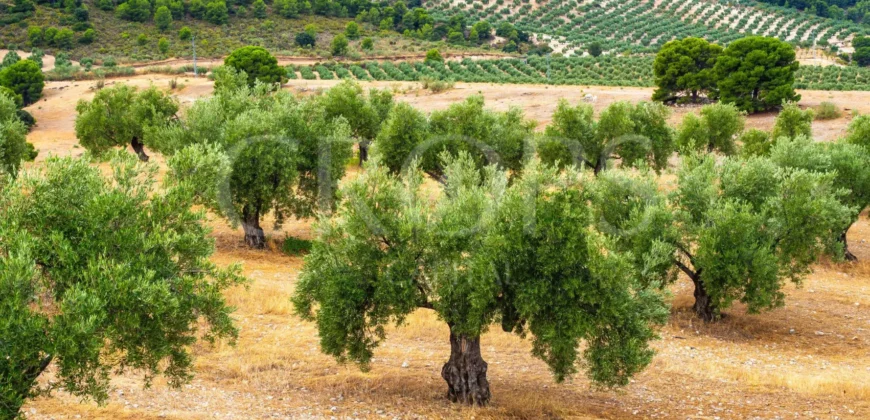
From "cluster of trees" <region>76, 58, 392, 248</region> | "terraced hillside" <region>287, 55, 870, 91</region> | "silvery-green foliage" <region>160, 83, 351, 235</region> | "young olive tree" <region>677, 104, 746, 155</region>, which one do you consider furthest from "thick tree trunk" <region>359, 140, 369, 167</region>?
"terraced hillside" <region>287, 55, 870, 91</region>

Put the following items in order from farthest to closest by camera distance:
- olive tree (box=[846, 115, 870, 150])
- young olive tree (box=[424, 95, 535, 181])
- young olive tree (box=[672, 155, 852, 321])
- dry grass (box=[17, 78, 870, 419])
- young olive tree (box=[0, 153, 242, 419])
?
1. olive tree (box=[846, 115, 870, 150])
2. young olive tree (box=[424, 95, 535, 181])
3. young olive tree (box=[672, 155, 852, 321])
4. dry grass (box=[17, 78, 870, 419])
5. young olive tree (box=[0, 153, 242, 419])

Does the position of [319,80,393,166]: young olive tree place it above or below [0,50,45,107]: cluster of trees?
above

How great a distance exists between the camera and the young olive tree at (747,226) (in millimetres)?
24266

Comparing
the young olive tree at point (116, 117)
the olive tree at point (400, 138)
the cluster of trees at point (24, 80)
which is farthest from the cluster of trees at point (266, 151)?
the cluster of trees at point (24, 80)

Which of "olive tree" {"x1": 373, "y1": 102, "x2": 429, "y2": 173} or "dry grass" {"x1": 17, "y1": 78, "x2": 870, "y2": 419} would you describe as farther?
"olive tree" {"x1": 373, "y1": 102, "x2": 429, "y2": 173}

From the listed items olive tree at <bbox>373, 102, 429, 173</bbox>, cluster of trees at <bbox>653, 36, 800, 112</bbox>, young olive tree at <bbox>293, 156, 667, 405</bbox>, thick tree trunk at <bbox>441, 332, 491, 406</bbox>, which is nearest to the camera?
young olive tree at <bbox>293, 156, 667, 405</bbox>

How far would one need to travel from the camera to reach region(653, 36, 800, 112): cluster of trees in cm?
5966

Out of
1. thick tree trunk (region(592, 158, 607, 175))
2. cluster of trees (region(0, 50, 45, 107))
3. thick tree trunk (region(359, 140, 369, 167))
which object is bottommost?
cluster of trees (region(0, 50, 45, 107))

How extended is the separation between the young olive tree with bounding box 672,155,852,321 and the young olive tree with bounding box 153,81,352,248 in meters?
14.6

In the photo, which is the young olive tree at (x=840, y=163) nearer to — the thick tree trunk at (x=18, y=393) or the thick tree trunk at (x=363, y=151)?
the thick tree trunk at (x=363, y=151)

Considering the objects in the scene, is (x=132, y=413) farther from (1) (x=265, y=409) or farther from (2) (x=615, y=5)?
(2) (x=615, y=5)

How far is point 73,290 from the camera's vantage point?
12.5 meters

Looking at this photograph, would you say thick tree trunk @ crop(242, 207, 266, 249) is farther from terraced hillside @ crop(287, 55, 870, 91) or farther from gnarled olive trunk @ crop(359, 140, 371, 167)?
terraced hillside @ crop(287, 55, 870, 91)

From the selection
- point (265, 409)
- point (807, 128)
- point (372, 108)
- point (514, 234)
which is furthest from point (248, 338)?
point (807, 128)
